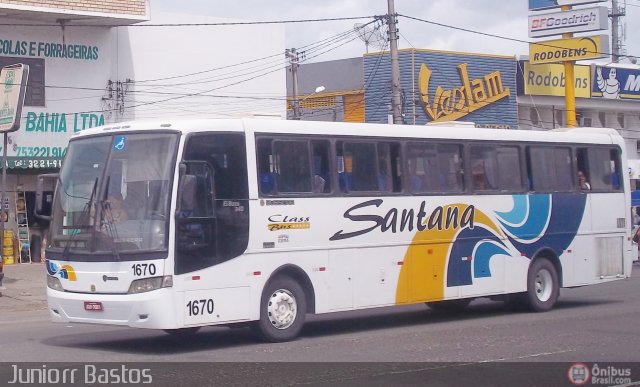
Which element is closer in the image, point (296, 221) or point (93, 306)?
point (93, 306)

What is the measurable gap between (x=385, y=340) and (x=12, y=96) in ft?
39.3

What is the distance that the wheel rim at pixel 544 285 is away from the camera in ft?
59.8

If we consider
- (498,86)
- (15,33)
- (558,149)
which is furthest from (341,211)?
(498,86)

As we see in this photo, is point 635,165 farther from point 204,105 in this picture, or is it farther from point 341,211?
point 341,211

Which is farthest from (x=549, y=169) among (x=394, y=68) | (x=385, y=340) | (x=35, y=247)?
(x=35, y=247)

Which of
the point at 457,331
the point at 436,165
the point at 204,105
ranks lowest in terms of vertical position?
the point at 457,331

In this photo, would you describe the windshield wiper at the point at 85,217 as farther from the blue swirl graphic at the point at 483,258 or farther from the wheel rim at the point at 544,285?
the wheel rim at the point at 544,285

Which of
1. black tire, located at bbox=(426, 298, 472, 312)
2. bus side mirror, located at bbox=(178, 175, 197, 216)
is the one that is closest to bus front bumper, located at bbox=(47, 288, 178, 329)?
bus side mirror, located at bbox=(178, 175, 197, 216)

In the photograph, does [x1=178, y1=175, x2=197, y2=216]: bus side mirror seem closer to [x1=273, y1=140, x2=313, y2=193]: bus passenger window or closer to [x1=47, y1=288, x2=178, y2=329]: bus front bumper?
[x1=47, y1=288, x2=178, y2=329]: bus front bumper

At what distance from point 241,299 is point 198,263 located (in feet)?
2.75

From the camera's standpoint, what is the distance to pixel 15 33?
93.8 ft

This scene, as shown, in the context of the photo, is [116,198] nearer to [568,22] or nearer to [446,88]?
[568,22]

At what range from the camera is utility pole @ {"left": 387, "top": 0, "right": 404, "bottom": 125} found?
27312 millimetres

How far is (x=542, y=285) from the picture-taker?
722 inches
